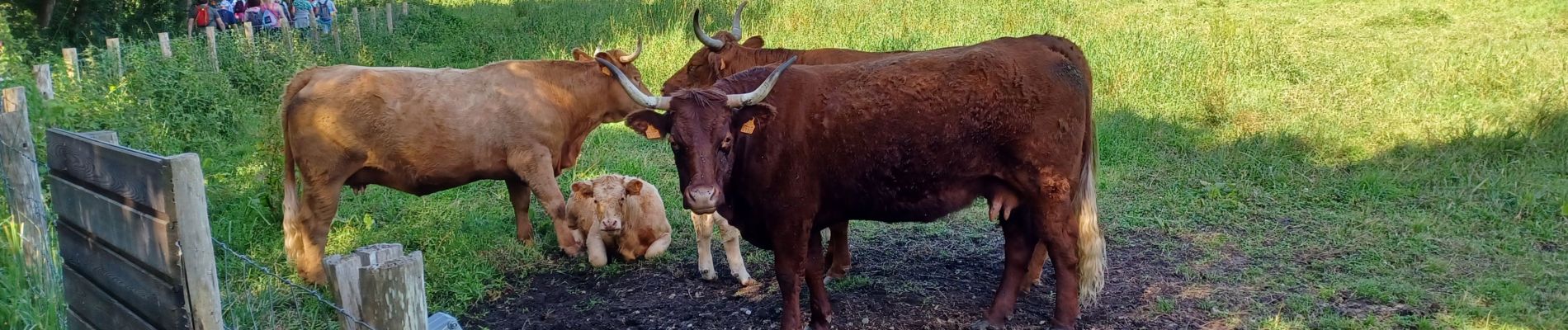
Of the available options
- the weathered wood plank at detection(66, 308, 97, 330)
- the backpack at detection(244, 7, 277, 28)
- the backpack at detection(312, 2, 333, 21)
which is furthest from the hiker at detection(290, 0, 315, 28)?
the weathered wood plank at detection(66, 308, 97, 330)

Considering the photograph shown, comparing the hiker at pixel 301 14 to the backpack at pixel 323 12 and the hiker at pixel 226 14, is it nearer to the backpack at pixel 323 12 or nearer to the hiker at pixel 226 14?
the backpack at pixel 323 12

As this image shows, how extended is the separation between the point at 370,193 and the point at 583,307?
9.89ft

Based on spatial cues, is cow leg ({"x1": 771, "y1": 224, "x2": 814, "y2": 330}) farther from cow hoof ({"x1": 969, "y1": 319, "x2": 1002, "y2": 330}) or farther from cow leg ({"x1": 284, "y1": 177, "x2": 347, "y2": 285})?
cow leg ({"x1": 284, "y1": 177, "x2": 347, "y2": 285})

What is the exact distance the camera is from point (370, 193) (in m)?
7.74

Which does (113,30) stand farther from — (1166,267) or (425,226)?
(1166,267)

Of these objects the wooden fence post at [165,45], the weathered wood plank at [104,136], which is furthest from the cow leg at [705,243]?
the wooden fence post at [165,45]

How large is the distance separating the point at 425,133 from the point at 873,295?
2854 millimetres

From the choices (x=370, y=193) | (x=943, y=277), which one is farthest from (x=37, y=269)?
(x=943, y=277)

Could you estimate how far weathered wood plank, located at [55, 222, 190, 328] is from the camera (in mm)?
2844

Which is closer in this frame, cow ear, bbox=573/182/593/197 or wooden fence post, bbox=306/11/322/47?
cow ear, bbox=573/182/593/197

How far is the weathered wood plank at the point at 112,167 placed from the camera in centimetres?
271

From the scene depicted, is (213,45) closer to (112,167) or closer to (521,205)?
(521,205)

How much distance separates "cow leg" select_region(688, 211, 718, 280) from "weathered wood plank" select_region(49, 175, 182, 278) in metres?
3.13

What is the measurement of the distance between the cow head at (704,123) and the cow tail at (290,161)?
8.07ft
